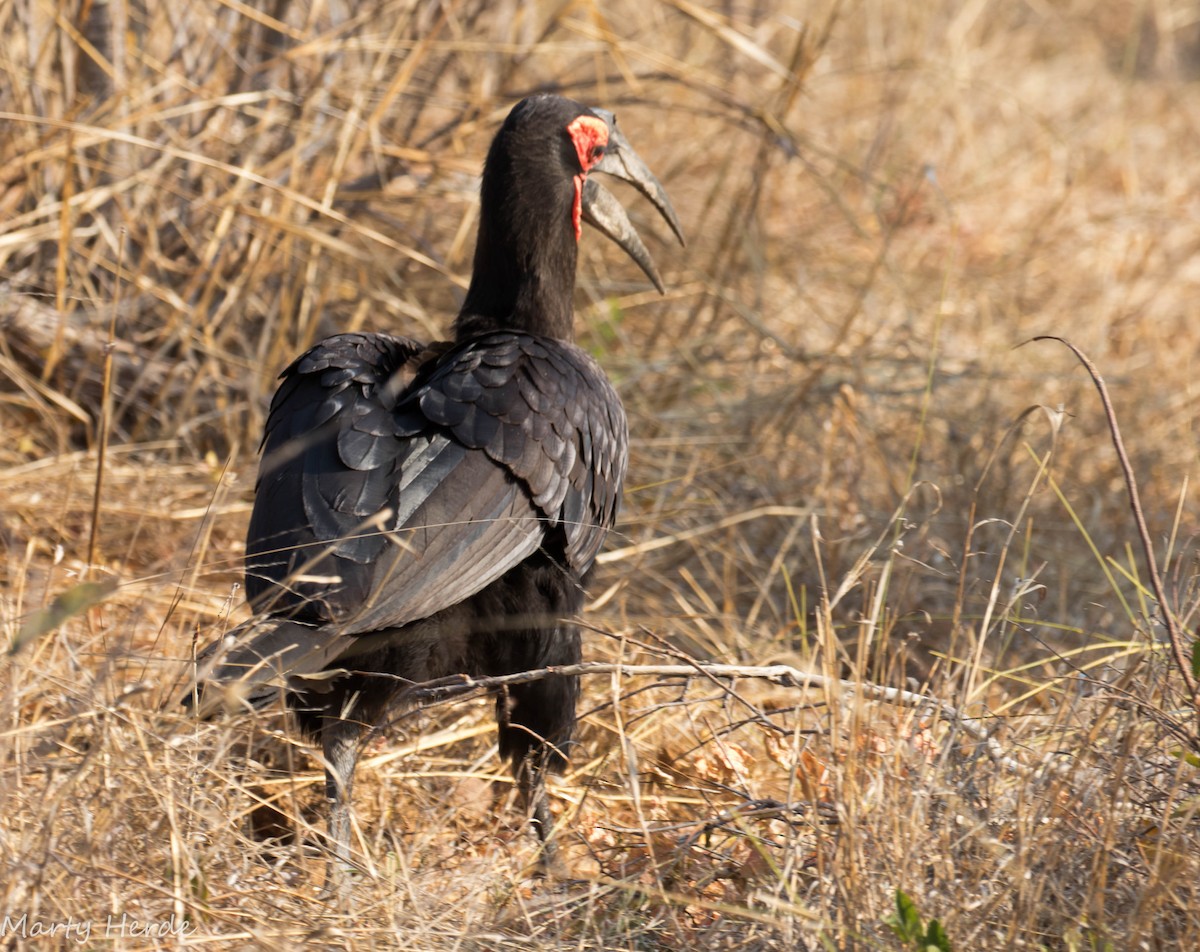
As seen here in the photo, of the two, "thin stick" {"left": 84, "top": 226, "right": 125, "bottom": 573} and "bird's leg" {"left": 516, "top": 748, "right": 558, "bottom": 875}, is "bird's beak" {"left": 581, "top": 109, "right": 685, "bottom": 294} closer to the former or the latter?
"thin stick" {"left": 84, "top": 226, "right": 125, "bottom": 573}

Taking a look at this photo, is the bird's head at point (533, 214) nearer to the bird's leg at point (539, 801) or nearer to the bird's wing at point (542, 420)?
the bird's wing at point (542, 420)

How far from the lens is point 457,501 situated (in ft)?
6.84

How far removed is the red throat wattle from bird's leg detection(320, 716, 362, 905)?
1083 millimetres

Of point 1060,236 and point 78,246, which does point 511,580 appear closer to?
point 78,246

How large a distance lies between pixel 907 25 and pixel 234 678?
17.6 feet

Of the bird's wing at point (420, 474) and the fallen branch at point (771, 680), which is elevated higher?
the bird's wing at point (420, 474)

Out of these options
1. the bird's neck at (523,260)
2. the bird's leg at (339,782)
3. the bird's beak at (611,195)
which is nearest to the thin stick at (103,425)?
the bird's leg at (339,782)

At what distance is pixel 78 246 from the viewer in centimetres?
324

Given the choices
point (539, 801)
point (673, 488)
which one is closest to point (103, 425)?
point (539, 801)
